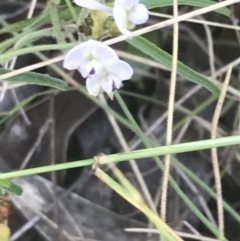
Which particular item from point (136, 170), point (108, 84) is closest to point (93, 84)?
point (108, 84)

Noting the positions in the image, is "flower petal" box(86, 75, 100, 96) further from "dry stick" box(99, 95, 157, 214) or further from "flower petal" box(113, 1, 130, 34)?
"dry stick" box(99, 95, 157, 214)

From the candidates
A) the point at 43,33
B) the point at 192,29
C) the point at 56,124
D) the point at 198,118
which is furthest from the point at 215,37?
the point at 43,33

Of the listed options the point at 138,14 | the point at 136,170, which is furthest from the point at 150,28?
the point at 136,170

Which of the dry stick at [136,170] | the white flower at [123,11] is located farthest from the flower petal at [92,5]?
the dry stick at [136,170]

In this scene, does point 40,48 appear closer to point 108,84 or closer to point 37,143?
point 108,84

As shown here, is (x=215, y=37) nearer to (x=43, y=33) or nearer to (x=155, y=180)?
(x=155, y=180)

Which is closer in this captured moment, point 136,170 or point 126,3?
point 126,3

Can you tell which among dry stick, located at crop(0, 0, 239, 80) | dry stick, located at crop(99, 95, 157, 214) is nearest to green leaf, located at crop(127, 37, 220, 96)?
dry stick, located at crop(0, 0, 239, 80)
